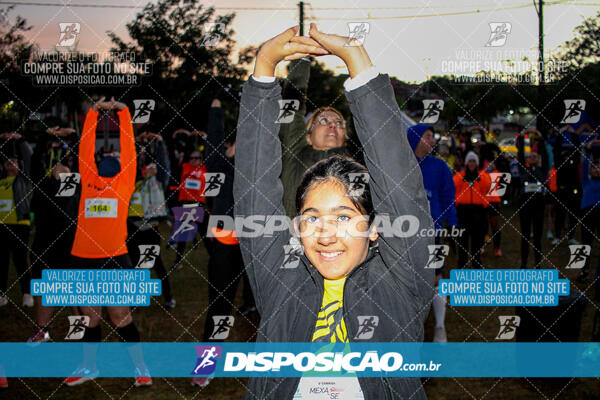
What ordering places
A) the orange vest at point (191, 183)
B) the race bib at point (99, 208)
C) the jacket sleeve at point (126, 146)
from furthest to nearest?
1. the orange vest at point (191, 183)
2. the race bib at point (99, 208)
3. the jacket sleeve at point (126, 146)

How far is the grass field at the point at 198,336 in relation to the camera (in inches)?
193

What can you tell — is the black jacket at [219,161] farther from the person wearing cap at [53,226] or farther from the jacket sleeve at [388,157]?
the jacket sleeve at [388,157]

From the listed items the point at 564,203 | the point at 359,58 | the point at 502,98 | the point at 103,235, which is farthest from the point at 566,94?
the point at 359,58

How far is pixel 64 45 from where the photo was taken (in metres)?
5.80

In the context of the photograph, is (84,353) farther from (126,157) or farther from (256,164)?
(256,164)

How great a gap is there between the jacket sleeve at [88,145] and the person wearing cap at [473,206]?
5.76 m

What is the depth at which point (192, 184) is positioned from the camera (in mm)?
9328

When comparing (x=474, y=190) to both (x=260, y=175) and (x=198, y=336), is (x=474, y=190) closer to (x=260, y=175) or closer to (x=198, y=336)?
(x=198, y=336)

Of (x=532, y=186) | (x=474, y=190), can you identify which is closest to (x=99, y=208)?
(x=474, y=190)

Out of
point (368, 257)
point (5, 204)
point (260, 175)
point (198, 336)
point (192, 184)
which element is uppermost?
point (192, 184)

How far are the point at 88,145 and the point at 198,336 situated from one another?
287 cm

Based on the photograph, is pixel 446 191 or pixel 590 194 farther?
pixel 590 194

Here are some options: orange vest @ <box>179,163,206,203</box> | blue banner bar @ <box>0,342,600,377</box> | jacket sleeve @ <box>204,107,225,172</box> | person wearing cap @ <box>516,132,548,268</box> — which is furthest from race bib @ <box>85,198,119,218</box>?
person wearing cap @ <box>516,132,548,268</box>

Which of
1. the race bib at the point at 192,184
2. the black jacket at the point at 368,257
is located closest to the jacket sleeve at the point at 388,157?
the black jacket at the point at 368,257
